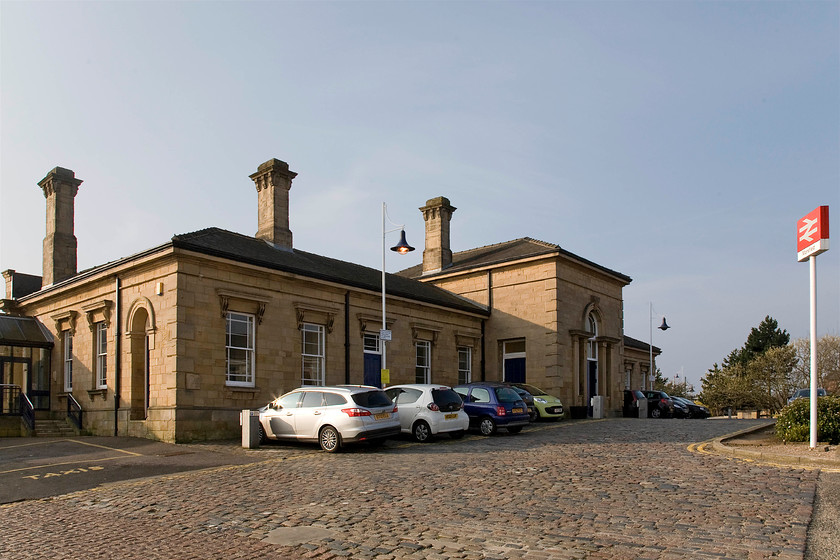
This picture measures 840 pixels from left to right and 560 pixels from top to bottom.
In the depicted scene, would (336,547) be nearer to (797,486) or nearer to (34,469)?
(797,486)

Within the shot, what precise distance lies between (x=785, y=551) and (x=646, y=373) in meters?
48.1

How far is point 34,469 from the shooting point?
14117 millimetres

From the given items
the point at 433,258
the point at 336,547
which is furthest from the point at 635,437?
the point at 433,258

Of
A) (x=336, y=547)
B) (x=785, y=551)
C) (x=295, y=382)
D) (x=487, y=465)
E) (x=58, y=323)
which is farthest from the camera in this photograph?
(x=58, y=323)

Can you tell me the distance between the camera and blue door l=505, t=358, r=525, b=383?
30844mm

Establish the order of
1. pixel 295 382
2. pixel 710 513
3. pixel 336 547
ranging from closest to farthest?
pixel 336 547 < pixel 710 513 < pixel 295 382

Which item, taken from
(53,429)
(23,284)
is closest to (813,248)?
(53,429)

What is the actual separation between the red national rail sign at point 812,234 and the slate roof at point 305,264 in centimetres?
1423

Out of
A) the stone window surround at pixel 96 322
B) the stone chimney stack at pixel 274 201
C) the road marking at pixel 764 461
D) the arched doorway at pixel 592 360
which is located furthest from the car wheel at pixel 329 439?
the arched doorway at pixel 592 360

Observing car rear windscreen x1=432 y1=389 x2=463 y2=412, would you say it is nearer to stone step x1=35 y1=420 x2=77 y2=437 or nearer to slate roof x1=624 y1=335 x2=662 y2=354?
stone step x1=35 y1=420 x2=77 y2=437

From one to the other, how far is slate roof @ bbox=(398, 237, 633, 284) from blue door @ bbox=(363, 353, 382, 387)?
8604 millimetres

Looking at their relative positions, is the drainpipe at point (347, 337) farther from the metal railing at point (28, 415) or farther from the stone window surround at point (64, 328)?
the metal railing at point (28, 415)

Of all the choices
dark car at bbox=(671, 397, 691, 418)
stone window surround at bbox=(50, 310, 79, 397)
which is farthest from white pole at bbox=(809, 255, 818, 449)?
stone window surround at bbox=(50, 310, 79, 397)

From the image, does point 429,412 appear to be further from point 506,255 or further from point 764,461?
point 506,255
